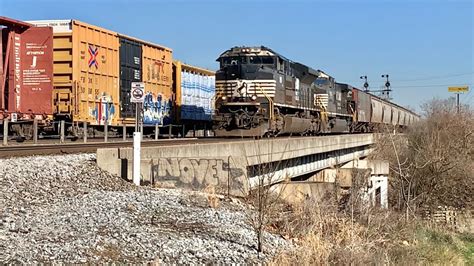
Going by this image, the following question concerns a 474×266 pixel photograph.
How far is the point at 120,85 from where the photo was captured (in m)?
22.5

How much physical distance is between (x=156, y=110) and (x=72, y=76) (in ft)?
19.8

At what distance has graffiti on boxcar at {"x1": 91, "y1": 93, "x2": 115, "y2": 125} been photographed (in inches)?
811

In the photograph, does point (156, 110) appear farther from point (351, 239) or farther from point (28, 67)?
point (351, 239)

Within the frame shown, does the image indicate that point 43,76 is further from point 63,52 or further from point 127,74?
point 127,74

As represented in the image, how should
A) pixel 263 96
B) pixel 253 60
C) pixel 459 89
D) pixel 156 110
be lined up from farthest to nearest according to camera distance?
pixel 459 89 < pixel 156 110 < pixel 253 60 < pixel 263 96

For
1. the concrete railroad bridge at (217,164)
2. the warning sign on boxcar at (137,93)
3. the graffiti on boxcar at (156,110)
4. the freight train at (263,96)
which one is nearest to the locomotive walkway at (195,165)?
the concrete railroad bridge at (217,164)

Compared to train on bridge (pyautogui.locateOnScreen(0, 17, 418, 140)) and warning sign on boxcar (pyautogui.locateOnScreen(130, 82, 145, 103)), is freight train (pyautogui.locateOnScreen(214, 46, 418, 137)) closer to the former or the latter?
train on bridge (pyautogui.locateOnScreen(0, 17, 418, 140))

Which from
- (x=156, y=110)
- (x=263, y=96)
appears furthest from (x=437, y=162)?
(x=156, y=110)

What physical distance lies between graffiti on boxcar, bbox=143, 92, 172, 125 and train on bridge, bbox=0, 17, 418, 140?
48mm

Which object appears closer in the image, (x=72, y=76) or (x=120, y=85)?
(x=72, y=76)

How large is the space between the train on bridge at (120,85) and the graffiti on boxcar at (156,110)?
0.05m

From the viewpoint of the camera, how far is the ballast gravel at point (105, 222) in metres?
5.76

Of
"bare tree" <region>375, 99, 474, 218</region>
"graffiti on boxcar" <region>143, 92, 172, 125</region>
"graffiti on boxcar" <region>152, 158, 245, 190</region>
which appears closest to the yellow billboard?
"bare tree" <region>375, 99, 474, 218</region>

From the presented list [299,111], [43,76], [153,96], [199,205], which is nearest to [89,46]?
[43,76]
